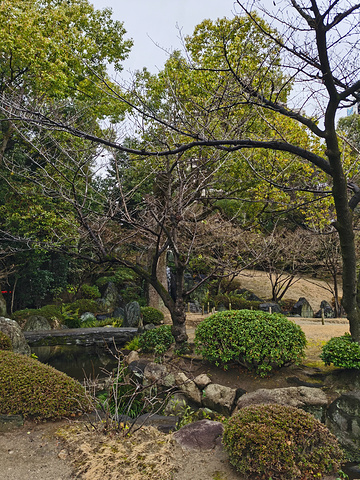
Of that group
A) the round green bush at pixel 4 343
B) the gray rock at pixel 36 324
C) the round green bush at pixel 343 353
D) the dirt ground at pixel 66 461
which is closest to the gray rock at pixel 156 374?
the round green bush at pixel 4 343

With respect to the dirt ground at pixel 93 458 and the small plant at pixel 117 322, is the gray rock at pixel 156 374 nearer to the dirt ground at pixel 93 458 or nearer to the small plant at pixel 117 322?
the dirt ground at pixel 93 458

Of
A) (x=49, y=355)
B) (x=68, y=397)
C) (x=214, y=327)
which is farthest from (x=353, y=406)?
(x=49, y=355)

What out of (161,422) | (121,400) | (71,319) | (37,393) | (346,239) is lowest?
(121,400)

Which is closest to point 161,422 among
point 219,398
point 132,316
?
point 219,398

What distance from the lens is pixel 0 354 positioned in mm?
5129

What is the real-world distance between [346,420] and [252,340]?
6.41 ft

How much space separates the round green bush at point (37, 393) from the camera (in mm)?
4445

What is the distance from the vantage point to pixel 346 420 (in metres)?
5.12

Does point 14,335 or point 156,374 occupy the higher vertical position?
point 14,335

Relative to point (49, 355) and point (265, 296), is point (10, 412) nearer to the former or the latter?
point (49, 355)

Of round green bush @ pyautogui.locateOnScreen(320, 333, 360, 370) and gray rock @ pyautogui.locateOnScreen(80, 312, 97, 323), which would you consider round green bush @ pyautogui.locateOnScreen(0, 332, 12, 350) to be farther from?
gray rock @ pyautogui.locateOnScreen(80, 312, 97, 323)

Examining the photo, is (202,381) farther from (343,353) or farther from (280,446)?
(280,446)

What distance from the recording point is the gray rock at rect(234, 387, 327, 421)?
17.9 feet

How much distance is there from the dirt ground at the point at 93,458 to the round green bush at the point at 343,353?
337 cm
